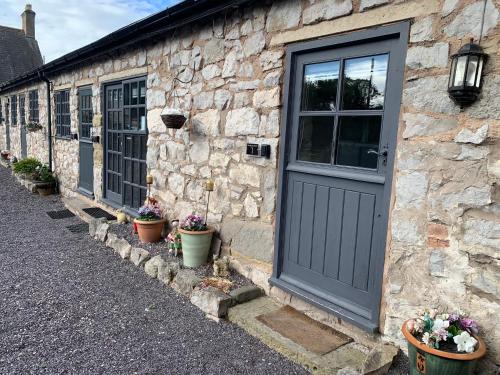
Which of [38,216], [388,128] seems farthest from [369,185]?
[38,216]

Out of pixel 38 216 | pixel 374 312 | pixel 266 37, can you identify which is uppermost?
pixel 266 37

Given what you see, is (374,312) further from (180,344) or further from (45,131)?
(45,131)

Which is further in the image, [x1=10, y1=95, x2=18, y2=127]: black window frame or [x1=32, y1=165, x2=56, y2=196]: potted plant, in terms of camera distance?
[x1=10, y1=95, x2=18, y2=127]: black window frame

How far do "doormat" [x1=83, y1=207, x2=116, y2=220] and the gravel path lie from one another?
4.69ft

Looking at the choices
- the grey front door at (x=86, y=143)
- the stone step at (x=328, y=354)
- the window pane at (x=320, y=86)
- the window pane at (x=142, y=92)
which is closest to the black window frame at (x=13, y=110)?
the grey front door at (x=86, y=143)

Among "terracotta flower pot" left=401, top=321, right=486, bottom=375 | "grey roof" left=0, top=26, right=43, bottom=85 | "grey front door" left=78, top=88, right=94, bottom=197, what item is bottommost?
"terracotta flower pot" left=401, top=321, right=486, bottom=375

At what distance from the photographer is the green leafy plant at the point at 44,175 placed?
9109 mm

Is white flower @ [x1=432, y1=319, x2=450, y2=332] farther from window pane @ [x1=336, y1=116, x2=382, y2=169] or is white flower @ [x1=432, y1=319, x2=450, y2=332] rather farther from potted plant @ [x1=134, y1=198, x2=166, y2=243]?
potted plant @ [x1=134, y1=198, x2=166, y2=243]

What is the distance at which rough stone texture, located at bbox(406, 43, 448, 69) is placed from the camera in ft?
7.53

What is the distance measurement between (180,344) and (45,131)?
9.01m

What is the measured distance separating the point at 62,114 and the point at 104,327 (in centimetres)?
711

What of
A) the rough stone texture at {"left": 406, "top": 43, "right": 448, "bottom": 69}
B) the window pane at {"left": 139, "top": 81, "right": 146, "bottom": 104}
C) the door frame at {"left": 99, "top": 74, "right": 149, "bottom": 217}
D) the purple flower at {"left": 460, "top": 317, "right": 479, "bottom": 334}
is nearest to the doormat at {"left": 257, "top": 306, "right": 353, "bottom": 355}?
the purple flower at {"left": 460, "top": 317, "right": 479, "bottom": 334}

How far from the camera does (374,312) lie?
8.95 ft

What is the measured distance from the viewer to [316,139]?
317 cm
